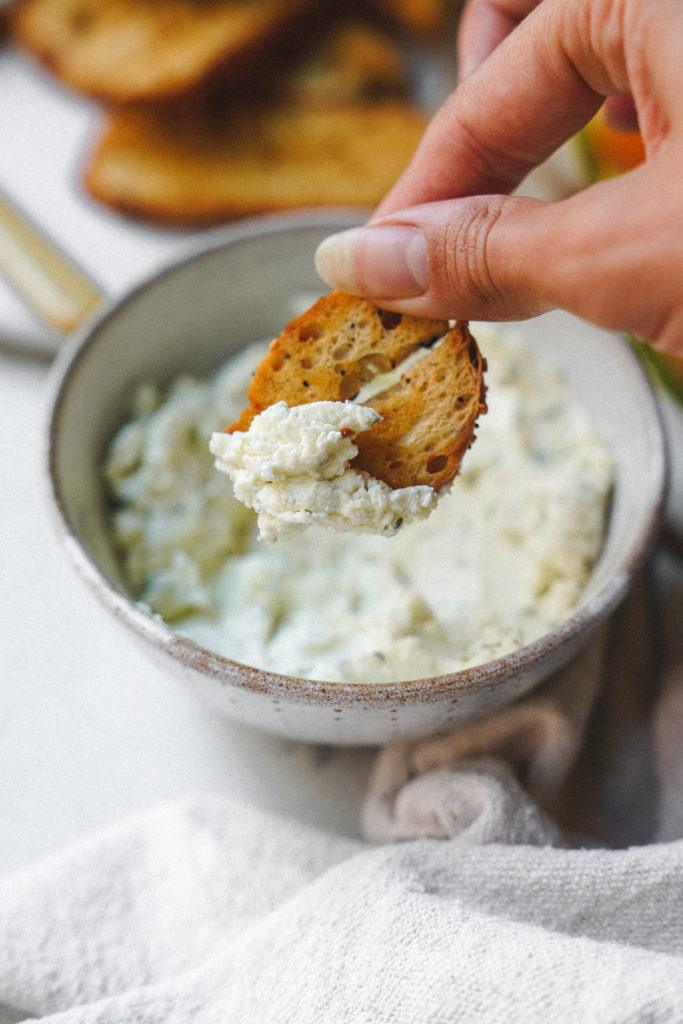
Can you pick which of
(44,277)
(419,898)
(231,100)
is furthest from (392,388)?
(231,100)

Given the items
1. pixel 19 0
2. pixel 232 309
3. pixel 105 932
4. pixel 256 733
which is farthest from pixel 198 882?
pixel 19 0

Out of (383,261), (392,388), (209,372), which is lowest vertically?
(209,372)

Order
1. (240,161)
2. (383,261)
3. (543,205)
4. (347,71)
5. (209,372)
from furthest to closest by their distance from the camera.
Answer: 1. (347,71)
2. (240,161)
3. (209,372)
4. (383,261)
5. (543,205)

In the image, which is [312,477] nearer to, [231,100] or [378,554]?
[378,554]

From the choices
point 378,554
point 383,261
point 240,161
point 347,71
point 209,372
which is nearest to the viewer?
point 383,261

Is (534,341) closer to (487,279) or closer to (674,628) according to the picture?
(674,628)

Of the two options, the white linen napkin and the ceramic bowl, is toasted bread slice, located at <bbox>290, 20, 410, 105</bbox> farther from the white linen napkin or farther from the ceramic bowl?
the white linen napkin
